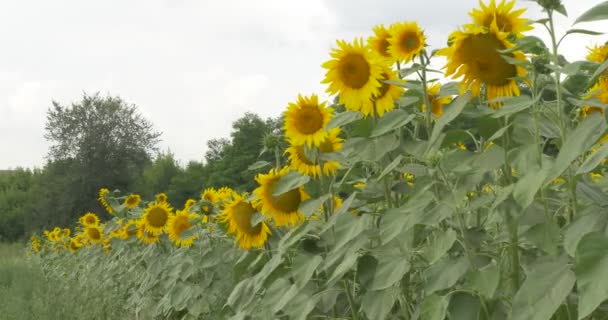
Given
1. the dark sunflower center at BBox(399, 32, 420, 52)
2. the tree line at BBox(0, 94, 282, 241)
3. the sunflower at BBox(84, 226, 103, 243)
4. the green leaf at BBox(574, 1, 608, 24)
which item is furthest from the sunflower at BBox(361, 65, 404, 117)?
the tree line at BBox(0, 94, 282, 241)

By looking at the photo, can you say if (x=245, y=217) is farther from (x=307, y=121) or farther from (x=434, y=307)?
(x=434, y=307)

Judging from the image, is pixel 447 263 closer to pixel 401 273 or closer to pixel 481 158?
pixel 401 273

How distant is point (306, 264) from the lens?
Answer: 263cm

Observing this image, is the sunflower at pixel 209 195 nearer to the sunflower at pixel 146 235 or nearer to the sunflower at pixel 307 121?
the sunflower at pixel 146 235

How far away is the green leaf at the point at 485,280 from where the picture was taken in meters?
1.78

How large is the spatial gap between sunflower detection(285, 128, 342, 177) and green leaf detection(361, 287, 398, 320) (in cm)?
66

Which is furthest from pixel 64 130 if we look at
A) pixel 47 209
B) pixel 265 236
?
pixel 265 236

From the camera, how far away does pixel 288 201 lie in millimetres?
3020

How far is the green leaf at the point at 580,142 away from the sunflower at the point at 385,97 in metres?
1.11

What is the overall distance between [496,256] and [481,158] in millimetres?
368

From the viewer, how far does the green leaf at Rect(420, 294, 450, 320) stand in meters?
1.89

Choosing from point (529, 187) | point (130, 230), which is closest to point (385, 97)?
point (529, 187)

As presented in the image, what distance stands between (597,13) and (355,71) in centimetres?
120

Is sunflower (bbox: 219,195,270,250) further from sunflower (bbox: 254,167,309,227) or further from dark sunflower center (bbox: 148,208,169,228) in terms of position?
dark sunflower center (bbox: 148,208,169,228)
